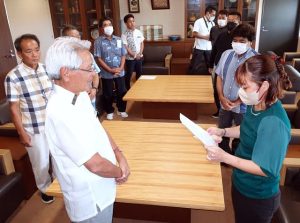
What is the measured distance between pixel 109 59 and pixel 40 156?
1.95 meters

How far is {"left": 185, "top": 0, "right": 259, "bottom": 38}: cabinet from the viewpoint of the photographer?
5922 millimetres

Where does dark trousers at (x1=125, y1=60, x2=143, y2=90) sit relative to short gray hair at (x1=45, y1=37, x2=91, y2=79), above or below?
below

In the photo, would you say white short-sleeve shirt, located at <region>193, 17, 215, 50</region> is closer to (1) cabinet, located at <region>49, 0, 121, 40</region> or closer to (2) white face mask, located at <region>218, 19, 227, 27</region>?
(2) white face mask, located at <region>218, 19, 227, 27</region>

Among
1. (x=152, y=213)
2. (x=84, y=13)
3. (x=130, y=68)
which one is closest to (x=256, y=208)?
(x=152, y=213)

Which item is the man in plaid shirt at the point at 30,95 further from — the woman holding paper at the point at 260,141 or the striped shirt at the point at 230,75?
the striped shirt at the point at 230,75

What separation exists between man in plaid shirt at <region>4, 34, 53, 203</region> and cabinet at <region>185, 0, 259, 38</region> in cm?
467

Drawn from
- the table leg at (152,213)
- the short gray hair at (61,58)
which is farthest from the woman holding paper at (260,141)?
the short gray hair at (61,58)

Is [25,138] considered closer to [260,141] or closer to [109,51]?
[260,141]

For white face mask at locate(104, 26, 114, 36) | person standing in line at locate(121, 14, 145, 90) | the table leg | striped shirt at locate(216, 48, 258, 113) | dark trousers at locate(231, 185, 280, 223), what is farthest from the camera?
person standing in line at locate(121, 14, 145, 90)

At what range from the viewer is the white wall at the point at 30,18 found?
5.90m

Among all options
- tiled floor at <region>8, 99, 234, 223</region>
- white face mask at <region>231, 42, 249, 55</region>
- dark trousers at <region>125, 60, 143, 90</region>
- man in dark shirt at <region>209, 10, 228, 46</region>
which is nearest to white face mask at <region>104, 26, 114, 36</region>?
dark trousers at <region>125, 60, 143, 90</region>

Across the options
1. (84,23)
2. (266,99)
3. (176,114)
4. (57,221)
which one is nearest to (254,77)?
(266,99)

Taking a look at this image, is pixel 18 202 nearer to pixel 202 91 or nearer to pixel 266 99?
pixel 266 99

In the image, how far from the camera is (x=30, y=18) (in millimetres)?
6164
